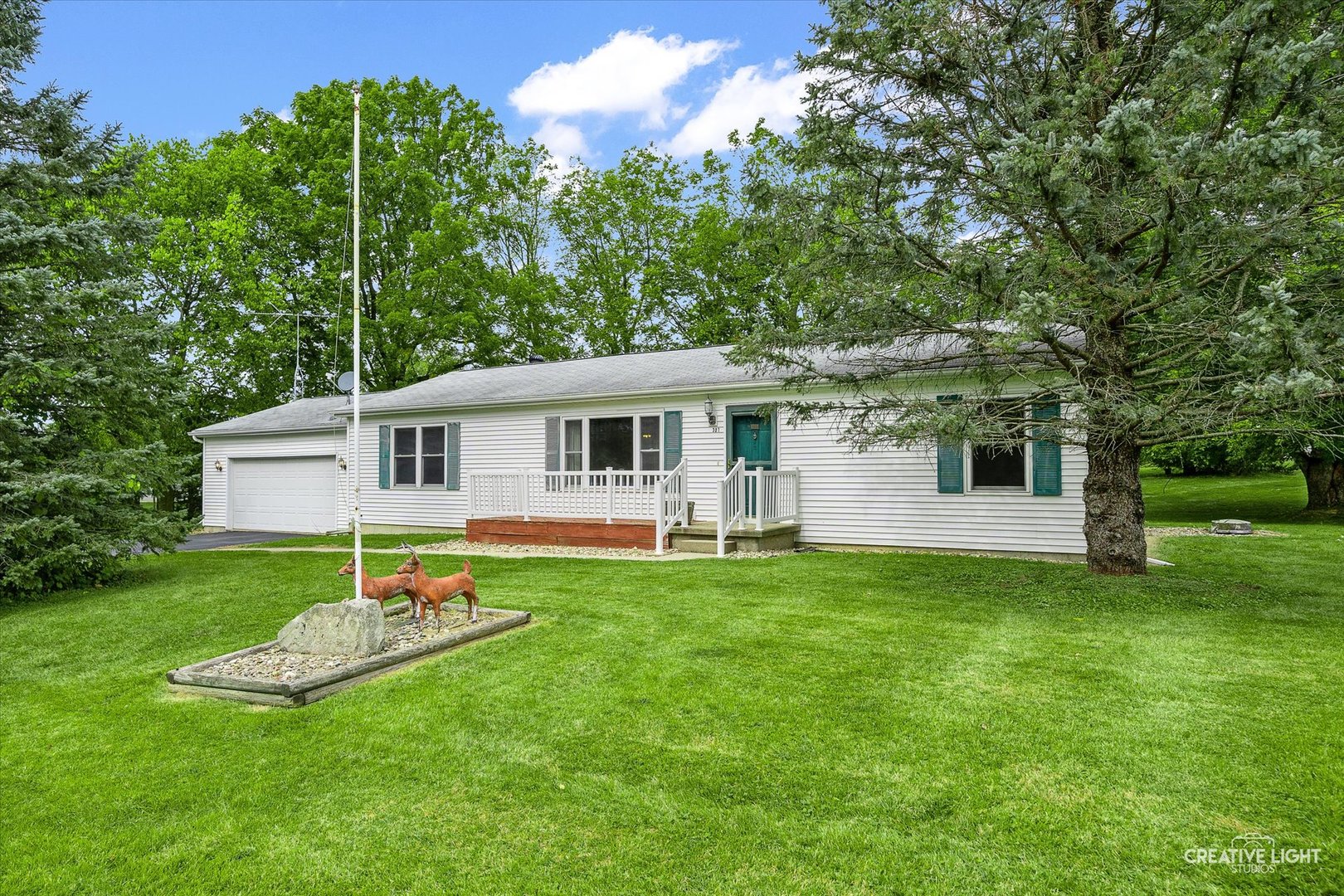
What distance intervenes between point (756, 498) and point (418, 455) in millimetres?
7965

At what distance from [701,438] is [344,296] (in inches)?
594

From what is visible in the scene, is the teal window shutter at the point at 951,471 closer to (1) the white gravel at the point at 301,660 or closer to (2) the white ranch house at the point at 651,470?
(2) the white ranch house at the point at 651,470

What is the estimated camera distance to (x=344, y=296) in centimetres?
2178

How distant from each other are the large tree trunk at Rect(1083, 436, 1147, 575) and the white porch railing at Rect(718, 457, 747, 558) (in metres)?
4.41

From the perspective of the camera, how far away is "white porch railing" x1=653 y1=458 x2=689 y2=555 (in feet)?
34.9

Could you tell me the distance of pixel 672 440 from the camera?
12.0 metres

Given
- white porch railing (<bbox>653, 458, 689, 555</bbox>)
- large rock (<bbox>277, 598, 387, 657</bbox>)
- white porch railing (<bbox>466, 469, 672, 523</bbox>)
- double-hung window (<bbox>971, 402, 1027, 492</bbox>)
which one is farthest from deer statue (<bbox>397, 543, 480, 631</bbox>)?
double-hung window (<bbox>971, 402, 1027, 492</bbox>)

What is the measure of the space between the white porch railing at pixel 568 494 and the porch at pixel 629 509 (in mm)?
15

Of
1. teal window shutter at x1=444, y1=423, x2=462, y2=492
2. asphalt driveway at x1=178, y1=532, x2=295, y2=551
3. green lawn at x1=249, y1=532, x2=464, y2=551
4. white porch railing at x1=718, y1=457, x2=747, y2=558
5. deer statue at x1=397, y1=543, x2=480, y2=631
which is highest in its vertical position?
teal window shutter at x1=444, y1=423, x2=462, y2=492

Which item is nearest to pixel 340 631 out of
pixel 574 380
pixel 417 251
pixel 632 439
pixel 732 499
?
pixel 732 499

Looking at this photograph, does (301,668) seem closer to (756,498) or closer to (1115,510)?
(756,498)

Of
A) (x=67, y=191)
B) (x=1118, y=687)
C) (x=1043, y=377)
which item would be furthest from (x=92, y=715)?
(x=1043, y=377)

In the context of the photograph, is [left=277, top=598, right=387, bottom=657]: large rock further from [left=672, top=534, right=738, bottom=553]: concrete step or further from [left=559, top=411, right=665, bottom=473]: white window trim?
[left=559, top=411, right=665, bottom=473]: white window trim

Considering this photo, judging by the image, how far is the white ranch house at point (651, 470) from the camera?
10.2 m
